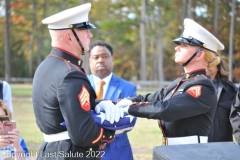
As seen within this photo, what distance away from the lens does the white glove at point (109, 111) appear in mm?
2582

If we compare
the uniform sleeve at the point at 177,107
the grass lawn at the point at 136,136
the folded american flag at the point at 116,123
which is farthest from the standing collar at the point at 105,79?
the grass lawn at the point at 136,136

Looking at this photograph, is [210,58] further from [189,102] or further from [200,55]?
[189,102]

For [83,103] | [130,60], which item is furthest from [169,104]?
[130,60]

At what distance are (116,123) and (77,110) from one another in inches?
13.4

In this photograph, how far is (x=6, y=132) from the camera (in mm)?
3316

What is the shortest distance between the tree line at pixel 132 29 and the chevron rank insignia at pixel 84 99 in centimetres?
2411

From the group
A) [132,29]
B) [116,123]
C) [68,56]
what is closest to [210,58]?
[116,123]

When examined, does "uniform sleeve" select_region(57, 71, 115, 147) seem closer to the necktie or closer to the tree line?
the necktie

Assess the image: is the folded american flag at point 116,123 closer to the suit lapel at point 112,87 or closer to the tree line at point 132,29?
the suit lapel at point 112,87

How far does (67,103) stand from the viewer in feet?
7.87

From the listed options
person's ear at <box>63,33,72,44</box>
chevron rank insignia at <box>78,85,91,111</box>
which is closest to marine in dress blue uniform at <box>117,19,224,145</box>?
chevron rank insignia at <box>78,85,91,111</box>

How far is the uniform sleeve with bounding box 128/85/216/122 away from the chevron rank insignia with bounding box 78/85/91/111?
0.45 m

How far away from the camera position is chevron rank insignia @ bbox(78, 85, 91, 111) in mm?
2422

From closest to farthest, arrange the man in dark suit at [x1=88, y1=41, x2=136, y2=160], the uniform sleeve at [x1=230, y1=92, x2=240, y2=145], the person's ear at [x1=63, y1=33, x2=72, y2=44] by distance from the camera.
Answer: the person's ear at [x1=63, y1=33, x2=72, y2=44] → the uniform sleeve at [x1=230, y1=92, x2=240, y2=145] → the man in dark suit at [x1=88, y1=41, x2=136, y2=160]
